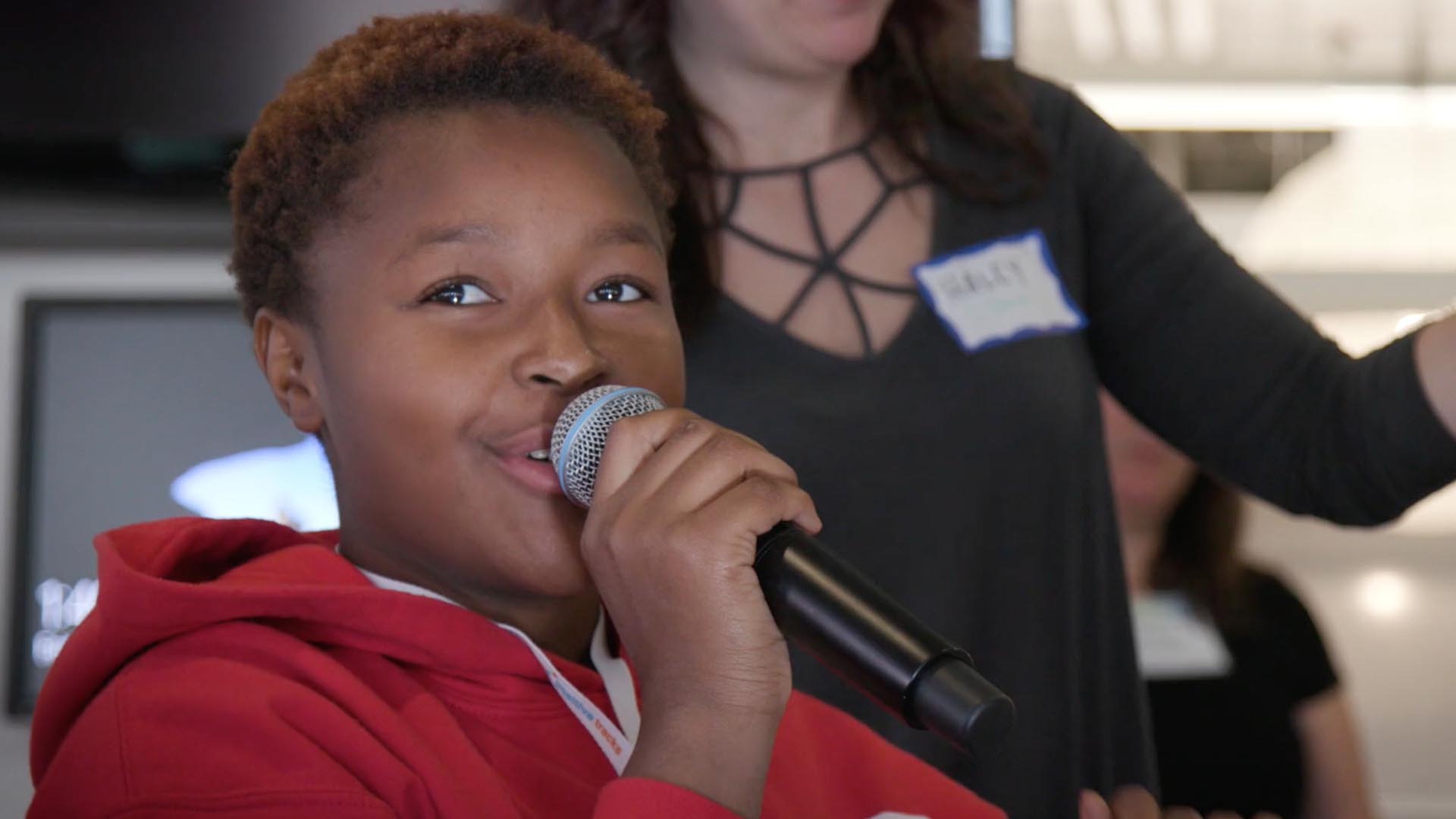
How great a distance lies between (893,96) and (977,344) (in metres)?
0.30

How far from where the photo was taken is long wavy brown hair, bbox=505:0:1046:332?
4.63 feet

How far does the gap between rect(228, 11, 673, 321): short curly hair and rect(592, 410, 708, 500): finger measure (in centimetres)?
30

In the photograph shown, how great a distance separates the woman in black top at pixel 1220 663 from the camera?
2.63m

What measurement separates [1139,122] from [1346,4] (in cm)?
48

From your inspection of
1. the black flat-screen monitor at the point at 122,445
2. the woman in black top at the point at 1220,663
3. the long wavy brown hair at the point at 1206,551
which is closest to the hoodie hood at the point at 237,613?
the black flat-screen monitor at the point at 122,445

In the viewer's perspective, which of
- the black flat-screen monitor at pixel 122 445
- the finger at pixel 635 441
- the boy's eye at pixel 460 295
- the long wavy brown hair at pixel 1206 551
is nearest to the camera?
the finger at pixel 635 441

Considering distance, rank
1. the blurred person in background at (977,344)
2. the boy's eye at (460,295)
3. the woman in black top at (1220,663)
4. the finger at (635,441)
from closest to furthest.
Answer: the finger at (635,441), the boy's eye at (460,295), the blurred person in background at (977,344), the woman in black top at (1220,663)

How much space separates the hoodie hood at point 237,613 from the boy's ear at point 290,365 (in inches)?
3.5

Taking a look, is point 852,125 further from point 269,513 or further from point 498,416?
point 269,513

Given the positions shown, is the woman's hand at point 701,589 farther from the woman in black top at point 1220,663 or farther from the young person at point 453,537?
the woman in black top at point 1220,663

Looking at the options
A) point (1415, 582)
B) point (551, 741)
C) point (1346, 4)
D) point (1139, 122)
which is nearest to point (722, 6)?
point (551, 741)

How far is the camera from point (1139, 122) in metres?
3.18

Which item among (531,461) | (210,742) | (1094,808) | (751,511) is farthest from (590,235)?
(1094,808)

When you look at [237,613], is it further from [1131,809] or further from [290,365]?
[1131,809]
